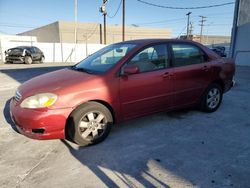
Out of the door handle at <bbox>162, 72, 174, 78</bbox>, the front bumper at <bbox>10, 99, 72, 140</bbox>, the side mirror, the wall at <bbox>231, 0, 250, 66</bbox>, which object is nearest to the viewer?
the front bumper at <bbox>10, 99, 72, 140</bbox>

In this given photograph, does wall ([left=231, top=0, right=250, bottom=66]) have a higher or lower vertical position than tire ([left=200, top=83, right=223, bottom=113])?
higher

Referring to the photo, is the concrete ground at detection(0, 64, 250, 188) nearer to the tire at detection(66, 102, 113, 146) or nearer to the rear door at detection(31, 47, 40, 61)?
the tire at detection(66, 102, 113, 146)

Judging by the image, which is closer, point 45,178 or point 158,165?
point 45,178

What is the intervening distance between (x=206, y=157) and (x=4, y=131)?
11.0 ft

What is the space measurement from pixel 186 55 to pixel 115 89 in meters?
1.77

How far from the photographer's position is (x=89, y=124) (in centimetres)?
333

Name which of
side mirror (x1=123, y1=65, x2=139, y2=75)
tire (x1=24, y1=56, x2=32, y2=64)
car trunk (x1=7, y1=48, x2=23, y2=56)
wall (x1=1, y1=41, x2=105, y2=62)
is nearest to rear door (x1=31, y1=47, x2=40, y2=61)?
tire (x1=24, y1=56, x2=32, y2=64)

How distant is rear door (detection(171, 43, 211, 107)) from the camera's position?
416 centimetres

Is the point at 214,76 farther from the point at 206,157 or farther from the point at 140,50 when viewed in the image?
the point at 206,157

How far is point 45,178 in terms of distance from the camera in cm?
258

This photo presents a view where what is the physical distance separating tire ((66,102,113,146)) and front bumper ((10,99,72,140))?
0.12 metres

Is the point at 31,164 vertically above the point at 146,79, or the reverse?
the point at 146,79

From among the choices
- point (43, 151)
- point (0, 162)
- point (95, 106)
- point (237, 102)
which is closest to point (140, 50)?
point (95, 106)

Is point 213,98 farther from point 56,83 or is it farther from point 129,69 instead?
point 56,83
